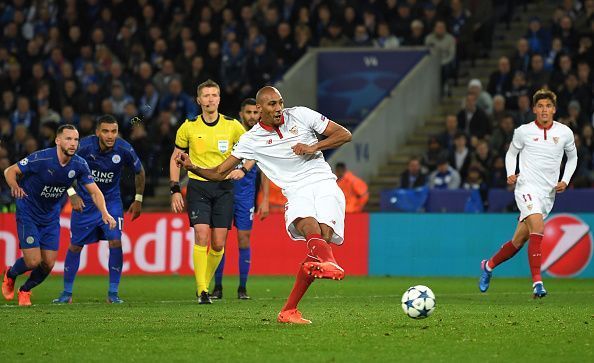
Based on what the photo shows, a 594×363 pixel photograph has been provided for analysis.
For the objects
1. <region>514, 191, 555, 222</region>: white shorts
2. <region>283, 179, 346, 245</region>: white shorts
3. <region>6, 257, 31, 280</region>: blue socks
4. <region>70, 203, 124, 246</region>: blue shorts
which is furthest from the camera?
<region>70, 203, 124, 246</region>: blue shorts

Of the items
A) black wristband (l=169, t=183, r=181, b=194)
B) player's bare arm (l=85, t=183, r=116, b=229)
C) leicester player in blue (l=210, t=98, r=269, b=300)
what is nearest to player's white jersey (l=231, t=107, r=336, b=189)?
black wristband (l=169, t=183, r=181, b=194)

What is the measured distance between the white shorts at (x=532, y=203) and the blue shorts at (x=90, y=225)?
4831 mm

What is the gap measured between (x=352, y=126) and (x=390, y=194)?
5492 mm

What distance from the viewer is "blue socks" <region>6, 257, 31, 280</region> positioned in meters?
14.2

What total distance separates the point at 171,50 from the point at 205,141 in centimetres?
1400

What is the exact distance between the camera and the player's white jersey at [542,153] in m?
14.9

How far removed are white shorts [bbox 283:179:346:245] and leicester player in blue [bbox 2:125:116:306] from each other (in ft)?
10.6

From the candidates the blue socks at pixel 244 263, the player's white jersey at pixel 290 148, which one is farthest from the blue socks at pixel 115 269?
the player's white jersey at pixel 290 148

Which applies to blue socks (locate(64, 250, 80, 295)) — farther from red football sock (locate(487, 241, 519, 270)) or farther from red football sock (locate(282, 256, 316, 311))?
red football sock (locate(487, 241, 519, 270))

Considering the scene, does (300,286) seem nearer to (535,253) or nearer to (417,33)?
(535,253)

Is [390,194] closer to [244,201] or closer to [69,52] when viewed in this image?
[244,201]

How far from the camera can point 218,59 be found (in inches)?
1035

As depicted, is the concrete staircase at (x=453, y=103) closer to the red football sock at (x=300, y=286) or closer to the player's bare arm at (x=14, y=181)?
the player's bare arm at (x=14, y=181)

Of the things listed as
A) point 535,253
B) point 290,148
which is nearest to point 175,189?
point 290,148
